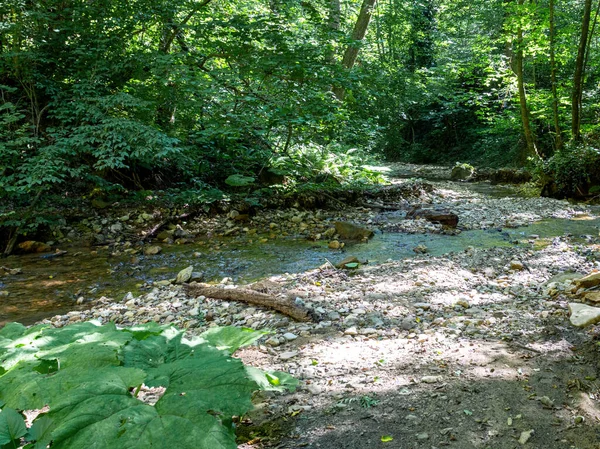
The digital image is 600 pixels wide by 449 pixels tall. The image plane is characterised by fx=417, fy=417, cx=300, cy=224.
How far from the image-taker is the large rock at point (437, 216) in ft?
24.0

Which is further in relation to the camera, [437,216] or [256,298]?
[437,216]

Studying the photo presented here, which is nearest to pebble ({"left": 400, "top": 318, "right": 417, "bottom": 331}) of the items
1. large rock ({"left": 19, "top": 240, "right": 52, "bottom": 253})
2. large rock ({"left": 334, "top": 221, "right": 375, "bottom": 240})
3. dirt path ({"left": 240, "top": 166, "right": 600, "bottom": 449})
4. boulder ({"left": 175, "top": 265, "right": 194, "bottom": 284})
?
dirt path ({"left": 240, "top": 166, "right": 600, "bottom": 449})

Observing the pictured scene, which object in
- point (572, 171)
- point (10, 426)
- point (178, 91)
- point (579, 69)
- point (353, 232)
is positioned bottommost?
point (353, 232)

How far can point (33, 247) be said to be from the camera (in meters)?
6.98

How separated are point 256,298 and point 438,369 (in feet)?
6.24

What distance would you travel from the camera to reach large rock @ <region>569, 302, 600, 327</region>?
8.78 ft

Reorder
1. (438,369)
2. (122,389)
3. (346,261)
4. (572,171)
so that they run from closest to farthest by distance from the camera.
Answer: (122,389) → (438,369) → (346,261) → (572,171)

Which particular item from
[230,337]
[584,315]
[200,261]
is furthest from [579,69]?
[230,337]

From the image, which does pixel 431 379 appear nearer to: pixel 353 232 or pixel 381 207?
pixel 353 232

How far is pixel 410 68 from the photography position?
866 inches

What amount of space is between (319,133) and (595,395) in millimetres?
7954

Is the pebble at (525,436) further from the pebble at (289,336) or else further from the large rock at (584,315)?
the pebble at (289,336)

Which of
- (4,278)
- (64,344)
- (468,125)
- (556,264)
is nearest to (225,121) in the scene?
(4,278)

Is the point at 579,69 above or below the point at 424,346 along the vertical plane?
above
